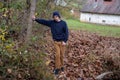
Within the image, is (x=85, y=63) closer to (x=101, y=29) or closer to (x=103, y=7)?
(x=101, y=29)

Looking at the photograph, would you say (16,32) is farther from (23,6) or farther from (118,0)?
(118,0)

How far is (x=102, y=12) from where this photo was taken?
46.7m

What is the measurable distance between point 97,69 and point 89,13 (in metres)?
38.2

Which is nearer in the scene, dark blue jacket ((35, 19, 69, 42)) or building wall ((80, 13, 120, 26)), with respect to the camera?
dark blue jacket ((35, 19, 69, 42))

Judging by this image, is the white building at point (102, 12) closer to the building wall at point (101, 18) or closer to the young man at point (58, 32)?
the building wall at point (101, 18)

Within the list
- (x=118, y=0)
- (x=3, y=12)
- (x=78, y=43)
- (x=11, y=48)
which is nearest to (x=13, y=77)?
(x=11, y=48)

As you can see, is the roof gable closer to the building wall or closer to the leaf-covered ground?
the building wall

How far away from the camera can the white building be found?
148 feet

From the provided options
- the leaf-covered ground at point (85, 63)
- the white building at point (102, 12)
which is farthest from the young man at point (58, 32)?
the white building at point (102, 12)

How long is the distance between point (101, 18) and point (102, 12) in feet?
3.08

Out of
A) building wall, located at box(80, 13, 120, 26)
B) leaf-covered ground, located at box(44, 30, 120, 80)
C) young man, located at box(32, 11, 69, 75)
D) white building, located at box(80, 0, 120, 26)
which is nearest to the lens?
young man, located at box(32, 11, 69, 75)

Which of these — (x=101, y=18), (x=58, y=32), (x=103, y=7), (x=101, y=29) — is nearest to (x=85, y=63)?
(x=58, y=32)

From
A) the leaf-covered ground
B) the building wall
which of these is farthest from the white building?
the leaf-covered ground

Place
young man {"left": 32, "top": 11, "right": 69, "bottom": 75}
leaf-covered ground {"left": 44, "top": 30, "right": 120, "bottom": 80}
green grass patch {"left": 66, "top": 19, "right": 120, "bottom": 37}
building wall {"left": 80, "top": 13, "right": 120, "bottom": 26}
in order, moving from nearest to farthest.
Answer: young man {"left": 32, "top": 11, "right": 69, "bottom": 75} < leaf-covered ground {"left": 44, "top": 30, "right": 120, "bottom": 80} < green grass patch {"left": 66, "top": 19, "right": 120, "bottom": 37} < building wall {"left": 80, "top": 13, "right": 120, "bottom": 26}
